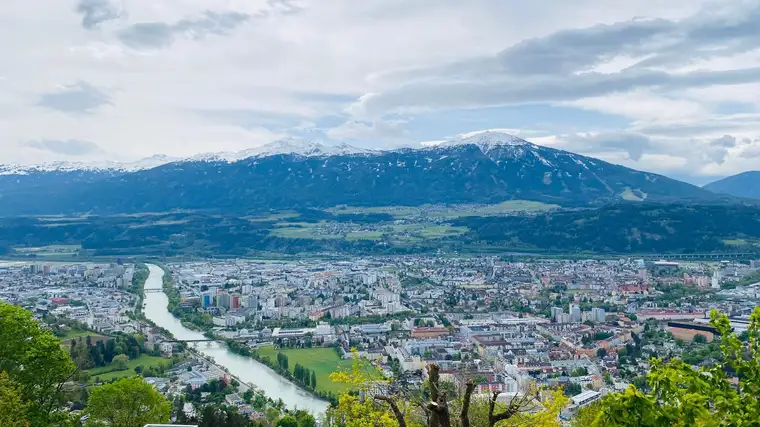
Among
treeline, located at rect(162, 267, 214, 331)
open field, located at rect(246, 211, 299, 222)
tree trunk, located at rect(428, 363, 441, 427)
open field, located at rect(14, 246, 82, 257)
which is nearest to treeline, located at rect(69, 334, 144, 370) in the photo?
treeline, located at rect(162, 267, 214, 331)

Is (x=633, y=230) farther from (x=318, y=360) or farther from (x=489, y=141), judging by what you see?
(x=489, y=141)

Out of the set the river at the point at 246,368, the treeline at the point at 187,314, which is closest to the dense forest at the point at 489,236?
the treeline at the point at 187,314

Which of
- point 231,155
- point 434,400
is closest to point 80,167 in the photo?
point 231,155

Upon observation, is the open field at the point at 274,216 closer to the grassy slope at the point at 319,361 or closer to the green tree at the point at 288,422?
the grassy slope at the point at 319,361

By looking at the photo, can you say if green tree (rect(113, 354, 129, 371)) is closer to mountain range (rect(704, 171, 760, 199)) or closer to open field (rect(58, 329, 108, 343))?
open field (rect(58, 329, 108, 343))

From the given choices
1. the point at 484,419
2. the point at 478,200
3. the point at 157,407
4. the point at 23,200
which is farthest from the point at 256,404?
the point at 23,200
